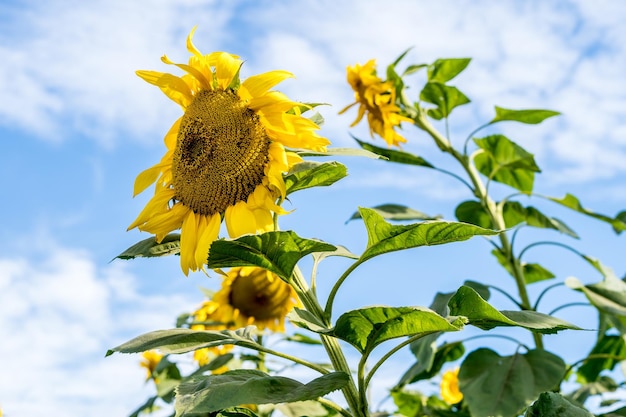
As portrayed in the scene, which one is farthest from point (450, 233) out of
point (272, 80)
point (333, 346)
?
point (272, 80)

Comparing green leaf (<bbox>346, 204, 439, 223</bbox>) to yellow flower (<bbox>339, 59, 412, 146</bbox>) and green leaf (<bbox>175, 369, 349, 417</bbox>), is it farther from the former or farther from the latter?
green leaf (<bbox>175, 369, 349, 417</bbox>)

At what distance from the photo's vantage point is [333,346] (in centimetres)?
130

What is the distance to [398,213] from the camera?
2756mm

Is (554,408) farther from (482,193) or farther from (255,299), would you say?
(255,299)

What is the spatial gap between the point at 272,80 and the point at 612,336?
2188 mm

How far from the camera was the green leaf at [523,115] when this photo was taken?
2.69m

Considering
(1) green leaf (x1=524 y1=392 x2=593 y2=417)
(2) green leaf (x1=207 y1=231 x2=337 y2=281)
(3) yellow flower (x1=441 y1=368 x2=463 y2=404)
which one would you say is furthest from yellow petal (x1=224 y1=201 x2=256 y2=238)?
(3) yellow flower (x1=441 y1=368 x2=463 y2=404)

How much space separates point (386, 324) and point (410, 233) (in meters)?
0.15

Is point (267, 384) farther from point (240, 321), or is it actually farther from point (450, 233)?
point (240, 321)

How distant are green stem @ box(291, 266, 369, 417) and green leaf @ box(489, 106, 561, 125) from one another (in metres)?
1.66

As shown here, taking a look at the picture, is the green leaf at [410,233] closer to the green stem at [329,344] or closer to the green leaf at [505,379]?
the green stem at [329,344]

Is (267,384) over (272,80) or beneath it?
beneath

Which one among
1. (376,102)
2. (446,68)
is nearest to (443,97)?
(446,68)

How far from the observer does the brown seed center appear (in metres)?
1.37
